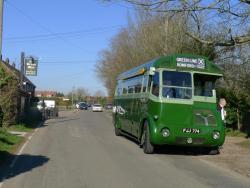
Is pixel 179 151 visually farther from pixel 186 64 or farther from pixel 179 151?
pixel 186 64

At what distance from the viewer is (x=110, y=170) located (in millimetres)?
13188

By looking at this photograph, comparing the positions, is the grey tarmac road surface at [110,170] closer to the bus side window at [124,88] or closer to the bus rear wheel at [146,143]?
the bus rear wheel at [146,143]

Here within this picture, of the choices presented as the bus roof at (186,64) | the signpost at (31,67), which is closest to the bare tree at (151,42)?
the bus roof at (186,64)

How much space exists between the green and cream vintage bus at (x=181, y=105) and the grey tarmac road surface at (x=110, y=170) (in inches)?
26.9

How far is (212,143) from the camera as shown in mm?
17500

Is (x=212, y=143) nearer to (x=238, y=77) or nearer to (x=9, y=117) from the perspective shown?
(x=238, y=77)

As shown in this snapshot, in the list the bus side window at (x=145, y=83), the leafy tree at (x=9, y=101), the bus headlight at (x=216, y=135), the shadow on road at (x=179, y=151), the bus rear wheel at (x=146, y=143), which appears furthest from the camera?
the leafy tree at (x=9, y=101)

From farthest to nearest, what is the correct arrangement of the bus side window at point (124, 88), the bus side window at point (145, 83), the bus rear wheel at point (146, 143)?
the bus side window at point (124, 88) → the bus side window at point (145, 83) → the bus rear wheel at point (146, 143)

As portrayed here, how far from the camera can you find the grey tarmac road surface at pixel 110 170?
36.7ft

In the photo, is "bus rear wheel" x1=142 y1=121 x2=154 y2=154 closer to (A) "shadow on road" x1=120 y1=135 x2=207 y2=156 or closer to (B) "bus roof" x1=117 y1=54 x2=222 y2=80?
(A) "shadow on road" x1=120 y1=135 x2=207 y2=156

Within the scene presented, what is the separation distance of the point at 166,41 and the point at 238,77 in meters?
5.96

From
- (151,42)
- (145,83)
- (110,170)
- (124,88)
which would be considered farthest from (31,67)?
(110,170)

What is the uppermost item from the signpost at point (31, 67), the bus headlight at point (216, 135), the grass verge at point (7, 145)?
the signpost at point (31, 67)

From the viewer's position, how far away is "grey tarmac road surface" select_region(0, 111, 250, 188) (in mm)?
11188
